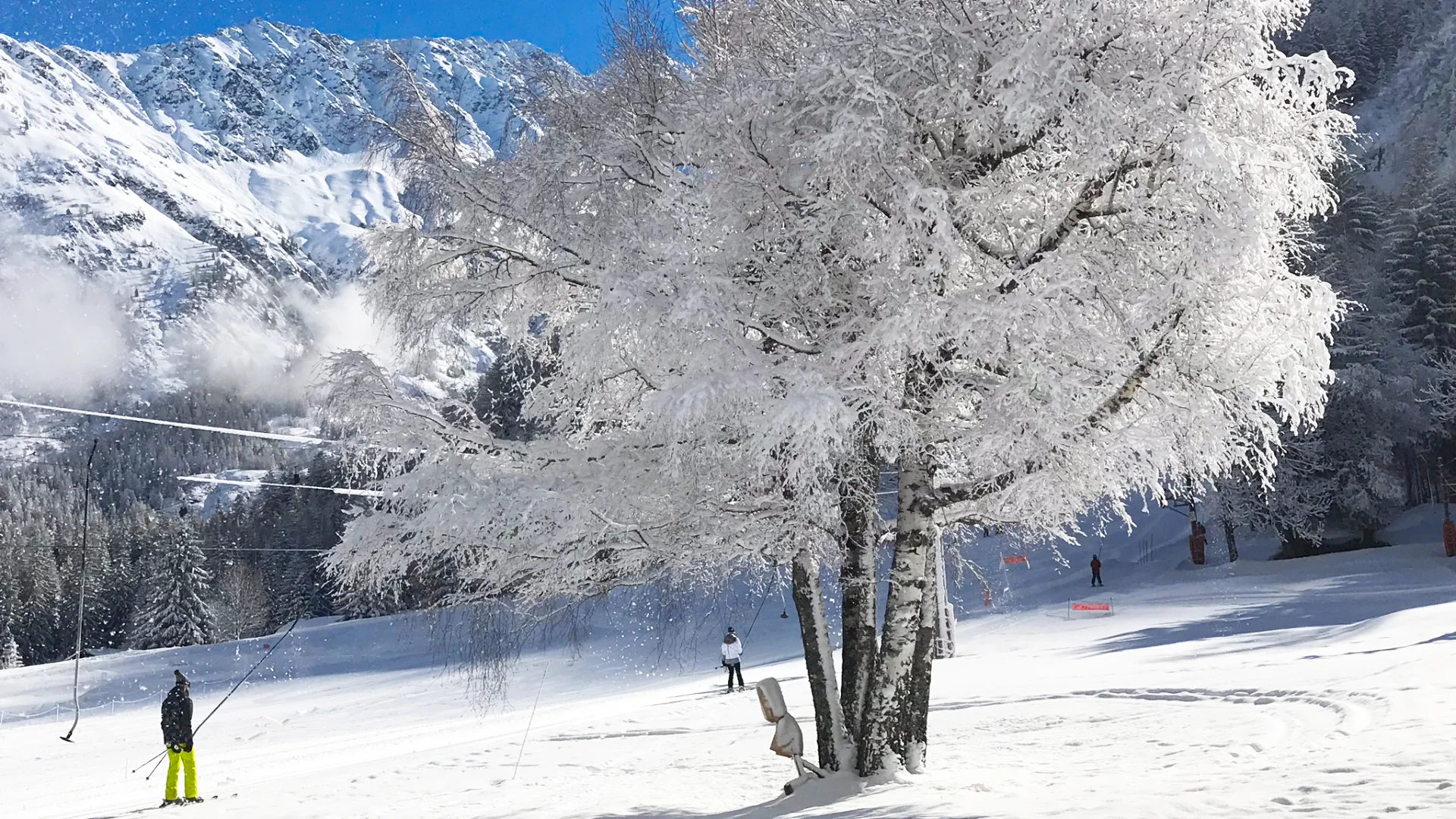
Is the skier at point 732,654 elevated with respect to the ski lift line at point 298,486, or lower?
lower

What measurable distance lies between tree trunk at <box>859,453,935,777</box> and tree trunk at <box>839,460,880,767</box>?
19 centimetres

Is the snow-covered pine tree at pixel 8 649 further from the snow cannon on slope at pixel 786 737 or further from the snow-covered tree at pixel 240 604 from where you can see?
the snow cannon on slope at pixel 786 737

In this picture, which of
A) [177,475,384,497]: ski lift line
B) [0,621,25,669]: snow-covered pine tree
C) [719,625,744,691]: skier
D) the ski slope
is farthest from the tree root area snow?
[0,621,25,669]: snow-covered pine tree

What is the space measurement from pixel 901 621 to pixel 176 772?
965 centimetres

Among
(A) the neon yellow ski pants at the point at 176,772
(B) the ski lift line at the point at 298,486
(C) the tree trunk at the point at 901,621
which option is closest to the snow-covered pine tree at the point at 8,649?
(B) the ski lift line at the point at 298,486

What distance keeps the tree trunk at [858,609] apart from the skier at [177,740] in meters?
8.41

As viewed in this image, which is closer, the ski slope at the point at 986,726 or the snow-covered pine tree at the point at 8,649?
the ski slope at the point at 986,726

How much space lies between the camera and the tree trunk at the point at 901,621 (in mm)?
8117

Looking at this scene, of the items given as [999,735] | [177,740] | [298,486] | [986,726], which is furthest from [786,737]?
[298,486]

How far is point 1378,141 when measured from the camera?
70250 mm

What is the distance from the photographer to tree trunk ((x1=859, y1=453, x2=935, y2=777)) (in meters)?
8.12

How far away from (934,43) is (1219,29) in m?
1.74

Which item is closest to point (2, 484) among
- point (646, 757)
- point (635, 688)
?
point (635, 688)

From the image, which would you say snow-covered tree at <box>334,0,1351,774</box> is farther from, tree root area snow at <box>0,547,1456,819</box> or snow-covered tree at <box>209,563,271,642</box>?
snow-covered tree at <box>209,563,271,642</box>
